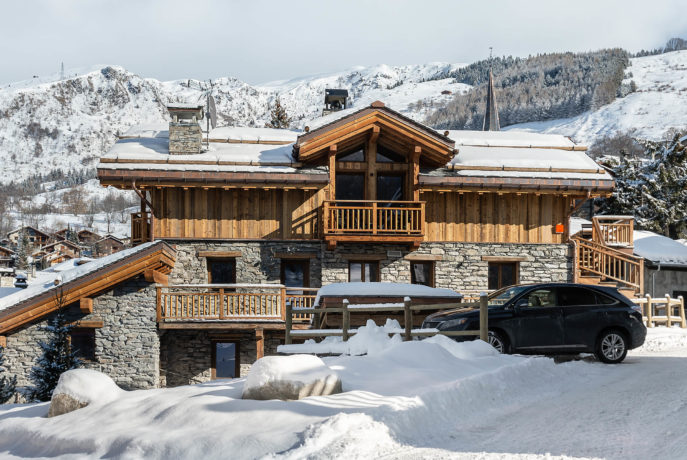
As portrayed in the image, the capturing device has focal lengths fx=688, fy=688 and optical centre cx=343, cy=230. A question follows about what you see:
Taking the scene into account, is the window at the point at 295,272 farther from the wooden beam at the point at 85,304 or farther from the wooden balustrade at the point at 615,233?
the wooden balustrade at the point at 615,233

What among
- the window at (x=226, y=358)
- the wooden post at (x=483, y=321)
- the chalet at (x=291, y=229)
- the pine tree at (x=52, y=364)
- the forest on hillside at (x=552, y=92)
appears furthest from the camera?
the forest on hillside at (x=552, y=92)

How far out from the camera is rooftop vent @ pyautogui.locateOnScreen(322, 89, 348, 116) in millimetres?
29837

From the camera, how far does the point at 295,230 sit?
2273 centimetres

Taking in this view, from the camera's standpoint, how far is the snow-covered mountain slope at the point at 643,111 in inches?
5418

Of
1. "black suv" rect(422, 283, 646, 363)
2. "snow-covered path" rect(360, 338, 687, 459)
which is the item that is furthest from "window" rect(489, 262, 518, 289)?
"snow-covered path" rect(360, 338, 687, 459)

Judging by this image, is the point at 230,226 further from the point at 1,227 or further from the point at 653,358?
the point at 1,227

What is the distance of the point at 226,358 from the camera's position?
22.1 m

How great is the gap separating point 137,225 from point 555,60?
17414 centimetres

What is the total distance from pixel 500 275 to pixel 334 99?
1134cm

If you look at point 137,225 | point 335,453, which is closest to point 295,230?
point 137,225

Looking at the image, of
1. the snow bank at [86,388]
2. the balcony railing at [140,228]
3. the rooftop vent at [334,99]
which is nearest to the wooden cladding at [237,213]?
the balcony railing at [140,228]

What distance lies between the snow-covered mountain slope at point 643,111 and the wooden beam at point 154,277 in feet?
392

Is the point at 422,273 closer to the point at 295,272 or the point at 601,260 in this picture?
the point at 295,272

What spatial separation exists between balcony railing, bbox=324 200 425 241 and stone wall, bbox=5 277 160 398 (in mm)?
5936
